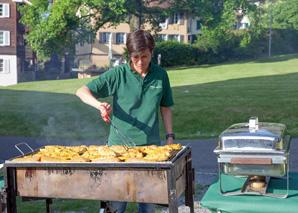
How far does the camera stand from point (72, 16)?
31.5 metres

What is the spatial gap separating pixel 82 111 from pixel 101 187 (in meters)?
12.4

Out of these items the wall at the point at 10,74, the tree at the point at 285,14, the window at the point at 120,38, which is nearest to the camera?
the wall at the point at 10,74

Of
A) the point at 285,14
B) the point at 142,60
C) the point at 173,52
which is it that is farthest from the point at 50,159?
the point at 285,14

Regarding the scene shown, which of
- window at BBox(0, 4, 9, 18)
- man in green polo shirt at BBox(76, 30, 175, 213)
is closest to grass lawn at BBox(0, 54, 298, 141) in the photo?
man in green polo shirt at BBox(76, 30, 175, 213)

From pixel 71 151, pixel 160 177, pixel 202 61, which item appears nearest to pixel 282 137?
pixel 160 177

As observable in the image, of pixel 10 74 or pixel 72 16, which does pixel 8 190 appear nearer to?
pixel 72 16

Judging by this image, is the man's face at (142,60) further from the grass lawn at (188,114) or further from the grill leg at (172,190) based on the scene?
the grass lawn at (188,114)

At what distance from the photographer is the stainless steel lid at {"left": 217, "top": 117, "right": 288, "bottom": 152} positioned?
297 centimetres

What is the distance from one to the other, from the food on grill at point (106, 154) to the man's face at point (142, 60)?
1.98 feet

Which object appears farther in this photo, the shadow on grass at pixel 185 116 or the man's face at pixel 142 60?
the shadow on grass at pixel 185 116

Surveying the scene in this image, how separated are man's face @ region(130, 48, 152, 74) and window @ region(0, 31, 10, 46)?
4251cm


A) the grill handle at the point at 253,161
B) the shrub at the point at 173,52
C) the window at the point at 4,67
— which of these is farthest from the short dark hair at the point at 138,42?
the window at the point at 4,67

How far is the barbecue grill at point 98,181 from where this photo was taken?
9.26 ft

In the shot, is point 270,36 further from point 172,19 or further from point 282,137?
point 282,137
